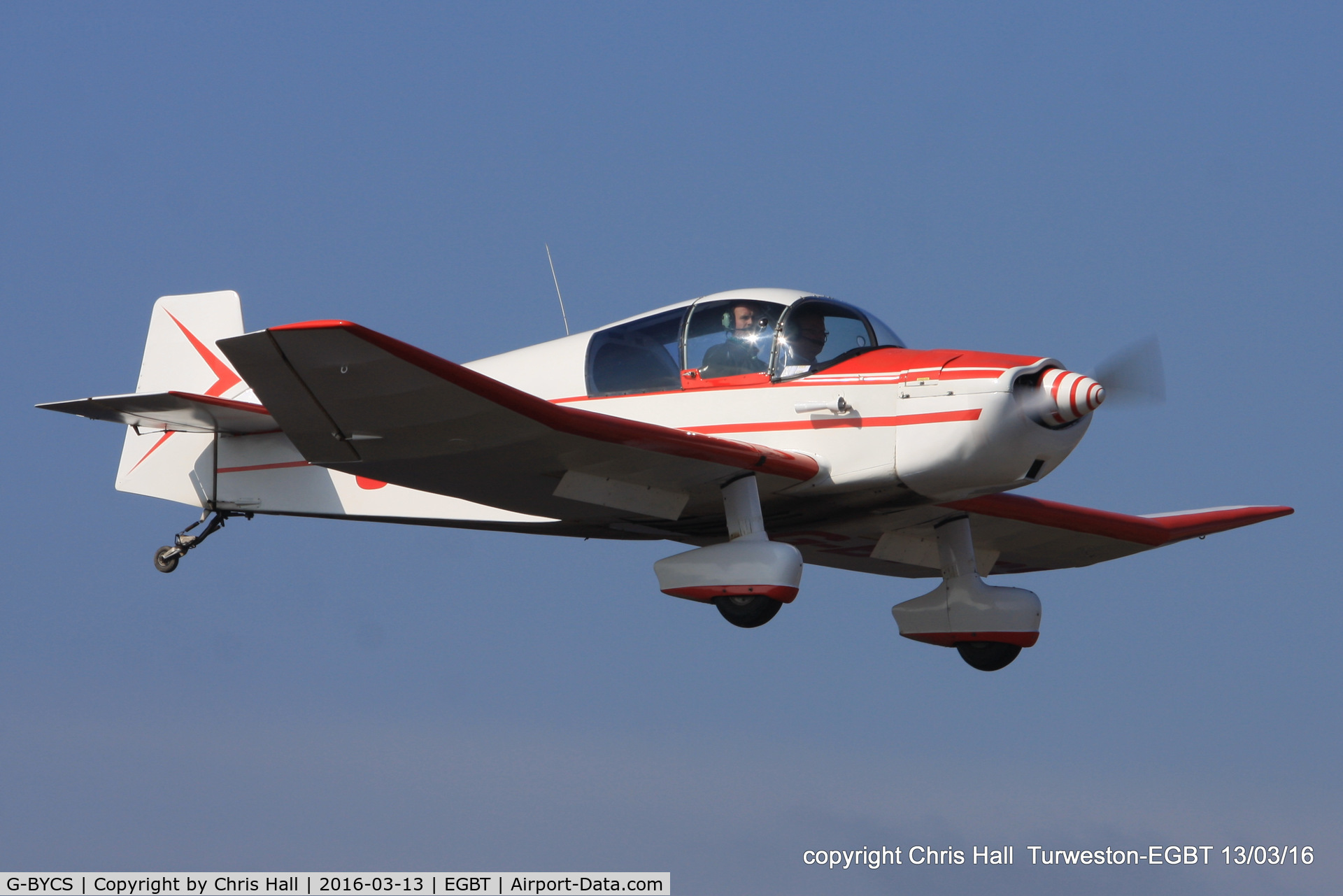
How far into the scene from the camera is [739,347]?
442 inches

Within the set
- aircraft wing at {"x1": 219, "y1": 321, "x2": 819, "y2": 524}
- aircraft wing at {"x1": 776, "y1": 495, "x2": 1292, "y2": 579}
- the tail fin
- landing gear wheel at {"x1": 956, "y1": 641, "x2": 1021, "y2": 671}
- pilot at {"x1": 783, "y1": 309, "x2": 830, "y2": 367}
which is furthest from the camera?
the tail fin

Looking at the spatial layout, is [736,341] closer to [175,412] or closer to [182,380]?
[175,412]

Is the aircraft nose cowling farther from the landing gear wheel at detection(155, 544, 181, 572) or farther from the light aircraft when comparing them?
the landing gear wheel at detection(155, 544, 181, 572)

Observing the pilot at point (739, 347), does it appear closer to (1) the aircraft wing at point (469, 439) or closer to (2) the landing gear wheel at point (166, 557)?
(1) the aircraft wing at point (469, 439)

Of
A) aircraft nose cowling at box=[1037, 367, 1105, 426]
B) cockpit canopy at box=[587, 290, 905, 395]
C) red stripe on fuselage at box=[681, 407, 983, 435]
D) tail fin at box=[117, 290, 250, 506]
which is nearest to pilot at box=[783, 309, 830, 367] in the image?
cockpit canopy at box=[587, 290, 905, 395]

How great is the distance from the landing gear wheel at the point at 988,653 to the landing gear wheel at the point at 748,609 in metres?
2.90

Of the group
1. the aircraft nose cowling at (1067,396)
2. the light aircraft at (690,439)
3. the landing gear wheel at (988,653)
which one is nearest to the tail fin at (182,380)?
the light aircraft at (690,439)

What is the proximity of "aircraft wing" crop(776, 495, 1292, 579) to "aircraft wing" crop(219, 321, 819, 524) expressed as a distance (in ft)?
5.96

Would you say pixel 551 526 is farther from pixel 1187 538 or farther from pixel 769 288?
pixel 1187 538

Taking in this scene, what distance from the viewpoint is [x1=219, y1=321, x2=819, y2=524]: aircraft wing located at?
8.92 m

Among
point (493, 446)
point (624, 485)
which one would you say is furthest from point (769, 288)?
point (493, 446)

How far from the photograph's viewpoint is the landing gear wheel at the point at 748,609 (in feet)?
34.1

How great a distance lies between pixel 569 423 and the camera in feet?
32.6

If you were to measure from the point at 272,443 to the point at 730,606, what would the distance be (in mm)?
5030
